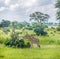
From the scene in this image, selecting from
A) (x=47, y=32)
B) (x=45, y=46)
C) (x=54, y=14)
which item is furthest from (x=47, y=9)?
(x=45, y=46)

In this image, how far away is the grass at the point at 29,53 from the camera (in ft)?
7.77

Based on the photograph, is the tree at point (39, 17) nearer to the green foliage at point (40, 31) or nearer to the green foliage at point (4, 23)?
the green foliage at point (40, 31)

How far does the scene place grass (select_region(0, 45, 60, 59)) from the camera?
2.37 m

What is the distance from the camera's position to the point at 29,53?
7.99 ft

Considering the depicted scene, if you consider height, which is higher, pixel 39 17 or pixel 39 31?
pixel 39 17

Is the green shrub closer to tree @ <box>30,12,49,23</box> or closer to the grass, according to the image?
tree @ <box>30,12,49,23</box>

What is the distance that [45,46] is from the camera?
251 cm

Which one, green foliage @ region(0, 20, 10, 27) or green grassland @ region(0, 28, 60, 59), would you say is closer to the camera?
green grassland @ region(0, 28, 60, 59)

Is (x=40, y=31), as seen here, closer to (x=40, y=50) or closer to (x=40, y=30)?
(x=40, y=30)

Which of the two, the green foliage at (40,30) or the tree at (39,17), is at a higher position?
the tree at (39,17)

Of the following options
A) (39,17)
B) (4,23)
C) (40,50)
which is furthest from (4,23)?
(40,50)

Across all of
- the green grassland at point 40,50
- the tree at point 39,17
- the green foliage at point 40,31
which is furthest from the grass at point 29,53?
the tree at point 39,17

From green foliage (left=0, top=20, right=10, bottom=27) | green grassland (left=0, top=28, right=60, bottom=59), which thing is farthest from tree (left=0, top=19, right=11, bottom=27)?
green grassland (left=0, top=28, right=60, bottom=59)

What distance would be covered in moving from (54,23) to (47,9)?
10.4 inches
